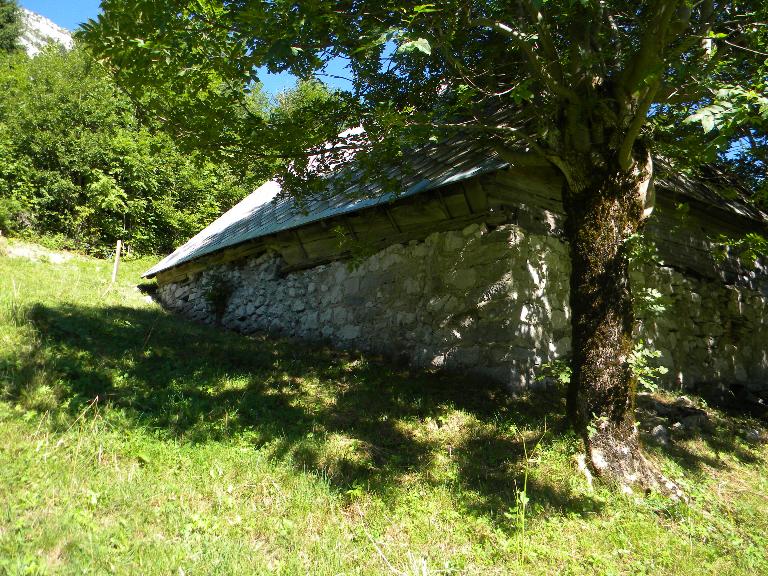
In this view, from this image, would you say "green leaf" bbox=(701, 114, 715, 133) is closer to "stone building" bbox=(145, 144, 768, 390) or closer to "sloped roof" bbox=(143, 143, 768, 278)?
"stone building" bbox=(145, 144, 768, 390)

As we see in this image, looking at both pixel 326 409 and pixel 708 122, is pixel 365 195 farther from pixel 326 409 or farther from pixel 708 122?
pixel 708 122

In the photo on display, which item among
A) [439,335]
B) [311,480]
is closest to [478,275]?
[439,335]

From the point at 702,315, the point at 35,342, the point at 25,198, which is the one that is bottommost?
the point at 35,342

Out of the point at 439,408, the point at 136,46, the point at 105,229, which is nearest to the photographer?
the point at 136,46

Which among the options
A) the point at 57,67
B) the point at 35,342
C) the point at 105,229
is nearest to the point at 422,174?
the point at 35,342

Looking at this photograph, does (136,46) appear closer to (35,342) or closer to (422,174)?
(35,342)

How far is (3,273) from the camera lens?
9.52m

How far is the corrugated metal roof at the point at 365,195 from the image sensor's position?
5773 mm

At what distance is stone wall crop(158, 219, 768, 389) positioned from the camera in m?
5.82

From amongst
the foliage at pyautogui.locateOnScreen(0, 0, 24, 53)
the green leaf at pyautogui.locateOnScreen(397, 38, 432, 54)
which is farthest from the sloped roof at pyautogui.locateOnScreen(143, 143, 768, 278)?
the foliage at pyautogui.locateOnScreen(0, 0, 24, 53)

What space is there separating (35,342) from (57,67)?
1636 centimetres

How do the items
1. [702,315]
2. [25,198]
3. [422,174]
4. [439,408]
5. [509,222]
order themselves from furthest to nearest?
[25,198]
[702,315]
[422,174]
[509,222]
[439,408]

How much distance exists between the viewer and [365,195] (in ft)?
19.6

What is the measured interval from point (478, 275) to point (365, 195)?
4.99 feet
